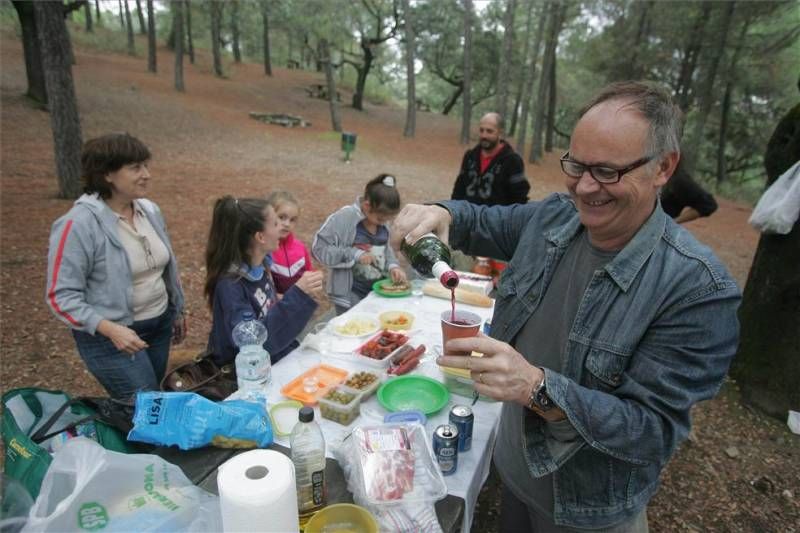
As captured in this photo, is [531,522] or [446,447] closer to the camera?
[446,447]

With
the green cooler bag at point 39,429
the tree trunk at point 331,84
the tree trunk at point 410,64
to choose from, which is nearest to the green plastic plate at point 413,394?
the green cooler bag at point 39,429

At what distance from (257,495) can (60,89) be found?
8.56 m

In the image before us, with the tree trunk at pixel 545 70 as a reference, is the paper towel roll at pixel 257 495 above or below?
below

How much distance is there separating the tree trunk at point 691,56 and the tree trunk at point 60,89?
1578 cm

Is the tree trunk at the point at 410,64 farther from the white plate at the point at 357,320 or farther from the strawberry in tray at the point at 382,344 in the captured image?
the strawberry in tray at the point at 382,344

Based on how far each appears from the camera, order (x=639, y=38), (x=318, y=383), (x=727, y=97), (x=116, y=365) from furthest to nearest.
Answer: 1. (x=727, y=97)
2. (x=639, y=38)
3. (x=116, y=365)
4. (x=318, y=383)

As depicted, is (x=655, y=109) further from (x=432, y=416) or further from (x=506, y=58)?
(x=506, y=58)

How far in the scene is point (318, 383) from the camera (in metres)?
2.31

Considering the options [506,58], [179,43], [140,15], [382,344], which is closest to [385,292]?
[382,344]

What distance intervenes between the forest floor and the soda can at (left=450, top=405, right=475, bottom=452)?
128 cm

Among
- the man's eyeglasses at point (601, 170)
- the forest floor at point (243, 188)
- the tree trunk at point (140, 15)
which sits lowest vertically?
the forest floor at point (243, 188)

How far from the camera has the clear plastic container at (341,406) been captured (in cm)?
201

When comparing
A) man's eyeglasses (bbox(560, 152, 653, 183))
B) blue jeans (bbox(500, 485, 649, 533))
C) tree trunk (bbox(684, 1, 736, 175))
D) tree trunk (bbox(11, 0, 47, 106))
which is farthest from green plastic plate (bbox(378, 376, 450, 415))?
tree trunk (bbox(11, 0, 47, 106))

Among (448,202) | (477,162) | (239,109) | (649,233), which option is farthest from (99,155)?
(239,109)
